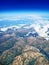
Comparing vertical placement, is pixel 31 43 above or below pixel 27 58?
above

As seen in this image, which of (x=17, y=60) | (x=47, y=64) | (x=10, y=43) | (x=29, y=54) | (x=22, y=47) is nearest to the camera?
(x=47, y=64)

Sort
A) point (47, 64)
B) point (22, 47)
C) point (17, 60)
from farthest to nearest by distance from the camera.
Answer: point (22, 47) → point (17, 60) → point (47, 64)

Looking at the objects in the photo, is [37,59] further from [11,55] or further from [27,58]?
[11,55]

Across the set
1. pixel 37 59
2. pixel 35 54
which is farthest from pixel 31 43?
pixel 37 59

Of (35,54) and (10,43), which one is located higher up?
(10,43)

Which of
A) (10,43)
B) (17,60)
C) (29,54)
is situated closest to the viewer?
(17,60)

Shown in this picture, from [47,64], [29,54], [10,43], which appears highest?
[10,43]

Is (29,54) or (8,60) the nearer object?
(8,60)

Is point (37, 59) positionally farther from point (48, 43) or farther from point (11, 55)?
point (48, 43)

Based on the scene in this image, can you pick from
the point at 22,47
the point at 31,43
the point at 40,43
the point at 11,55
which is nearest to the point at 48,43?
the point at 40,43
